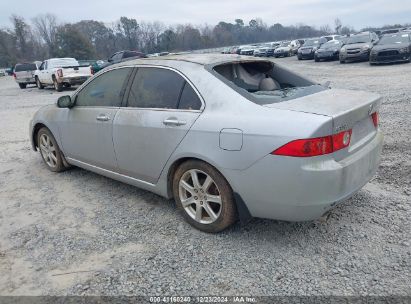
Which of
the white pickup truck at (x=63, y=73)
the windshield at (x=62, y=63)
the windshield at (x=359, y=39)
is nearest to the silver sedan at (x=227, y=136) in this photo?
the white pickup truck at (x=63, y=73)

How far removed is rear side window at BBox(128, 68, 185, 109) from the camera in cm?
349

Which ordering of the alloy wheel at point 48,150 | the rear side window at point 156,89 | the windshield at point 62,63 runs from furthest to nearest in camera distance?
the windshield at point 62,63 < the alloy wheel at point 48,150 < the rear side window at point 156,89

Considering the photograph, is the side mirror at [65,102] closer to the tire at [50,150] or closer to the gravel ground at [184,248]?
the tire at [50,150]

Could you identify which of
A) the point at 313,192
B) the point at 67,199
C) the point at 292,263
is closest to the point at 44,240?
the point at 67,199

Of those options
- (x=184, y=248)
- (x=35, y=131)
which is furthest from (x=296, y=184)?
(x=35, y=131)

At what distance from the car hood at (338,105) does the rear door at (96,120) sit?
1928 millimetres

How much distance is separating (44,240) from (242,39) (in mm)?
112430

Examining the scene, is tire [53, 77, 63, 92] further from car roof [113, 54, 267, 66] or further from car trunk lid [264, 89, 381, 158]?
car trunk lid [264, 89, 381, 158]

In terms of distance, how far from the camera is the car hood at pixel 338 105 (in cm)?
277

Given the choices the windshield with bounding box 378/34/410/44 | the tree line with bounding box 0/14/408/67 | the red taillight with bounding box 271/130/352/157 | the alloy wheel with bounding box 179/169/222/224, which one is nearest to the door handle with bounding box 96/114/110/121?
the alloy wheel with bounding box 179/169/222/224

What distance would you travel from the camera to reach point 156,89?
367 centimetres

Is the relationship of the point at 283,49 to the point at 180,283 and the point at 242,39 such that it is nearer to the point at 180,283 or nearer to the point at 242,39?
the point at 180,283

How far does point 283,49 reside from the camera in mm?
35125

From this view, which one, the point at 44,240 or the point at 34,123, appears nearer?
the point at 44,240
